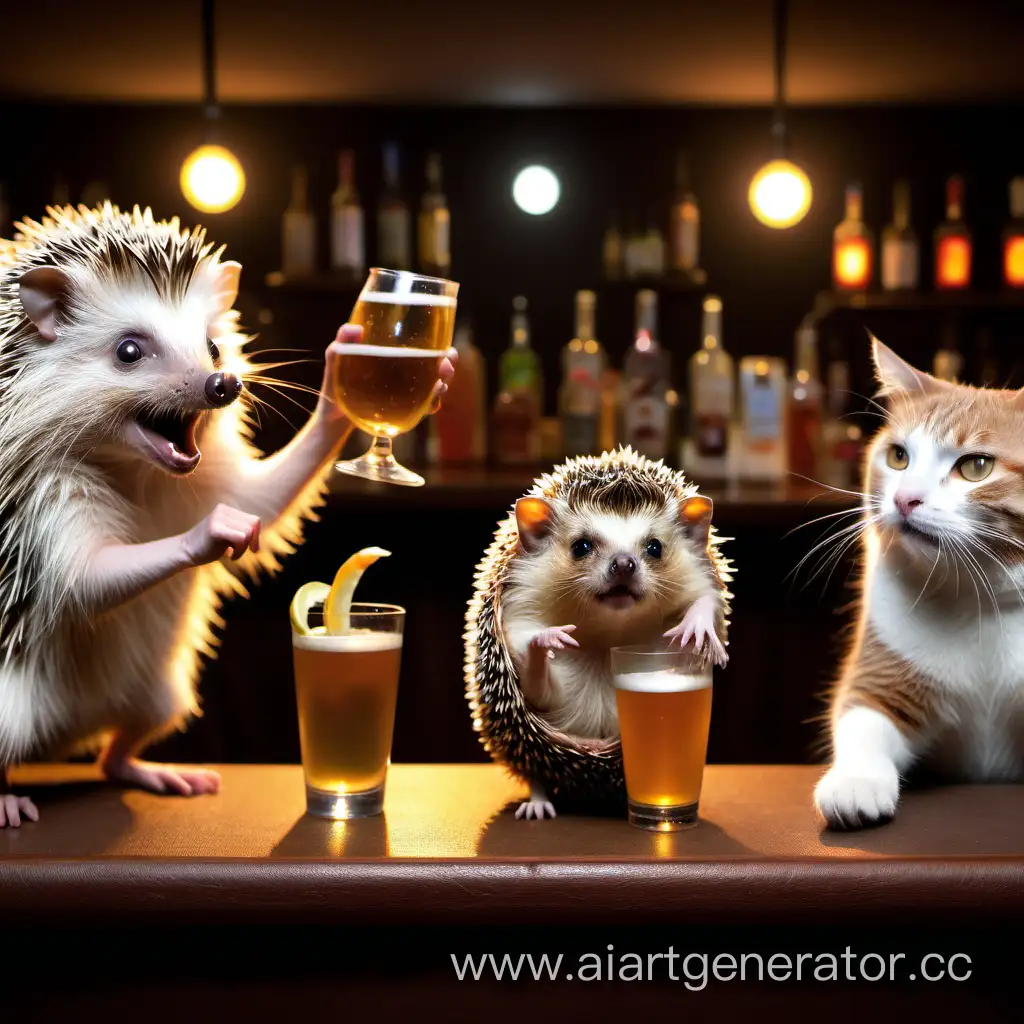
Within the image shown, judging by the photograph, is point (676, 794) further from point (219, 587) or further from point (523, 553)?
point (219, 587)

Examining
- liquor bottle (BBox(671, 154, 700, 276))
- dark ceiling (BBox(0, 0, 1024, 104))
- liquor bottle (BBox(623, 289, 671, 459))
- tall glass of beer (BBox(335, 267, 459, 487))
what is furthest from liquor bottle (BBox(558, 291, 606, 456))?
tall glass of beer (BBox(335, 267, 459, 487))

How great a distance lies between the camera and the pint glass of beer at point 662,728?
3.15ft

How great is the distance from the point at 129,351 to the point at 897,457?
78 cm

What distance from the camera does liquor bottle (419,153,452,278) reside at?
414 cm

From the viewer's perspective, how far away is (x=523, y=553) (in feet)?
3.50

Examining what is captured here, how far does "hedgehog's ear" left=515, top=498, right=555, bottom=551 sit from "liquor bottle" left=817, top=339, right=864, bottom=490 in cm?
276

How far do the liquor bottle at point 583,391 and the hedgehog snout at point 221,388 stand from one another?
2765mm

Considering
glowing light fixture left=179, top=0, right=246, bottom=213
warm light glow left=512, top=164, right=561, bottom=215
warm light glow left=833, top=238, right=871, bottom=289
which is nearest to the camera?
glowing light fixture left=179, top=0, right=246, bottom=213

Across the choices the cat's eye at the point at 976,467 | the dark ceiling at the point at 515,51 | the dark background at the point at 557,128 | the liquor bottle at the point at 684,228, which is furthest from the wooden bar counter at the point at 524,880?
the liquor bottle at the point at 684,228

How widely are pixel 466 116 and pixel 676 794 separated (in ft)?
13.1

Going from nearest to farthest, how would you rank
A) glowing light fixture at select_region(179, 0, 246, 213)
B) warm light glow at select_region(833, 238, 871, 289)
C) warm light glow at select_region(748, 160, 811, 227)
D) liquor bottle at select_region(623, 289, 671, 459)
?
glowing light fixture at select_region(179, 0, 246, 213), warm light glow at select_region(748, 160, 811, 227), liquor bottle at select_region(623, 289, 671, 459), warm light glow at select_region(833, 238, 871, 289)

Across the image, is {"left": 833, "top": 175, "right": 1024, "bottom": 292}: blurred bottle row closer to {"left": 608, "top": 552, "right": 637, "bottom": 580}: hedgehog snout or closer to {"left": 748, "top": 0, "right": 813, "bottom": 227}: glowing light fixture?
{"left": 748, "top": 0, "right": 813, "bottom": 227}: glowing light fixture

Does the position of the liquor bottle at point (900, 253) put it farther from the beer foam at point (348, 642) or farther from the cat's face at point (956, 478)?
the beer foam at point (348, 642)

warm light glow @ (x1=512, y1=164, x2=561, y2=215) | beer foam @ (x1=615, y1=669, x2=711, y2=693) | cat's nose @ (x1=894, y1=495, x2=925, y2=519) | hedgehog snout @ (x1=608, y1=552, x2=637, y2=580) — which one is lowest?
beer foam @ (x1=615, y1=669, x2=711, y2=693)
